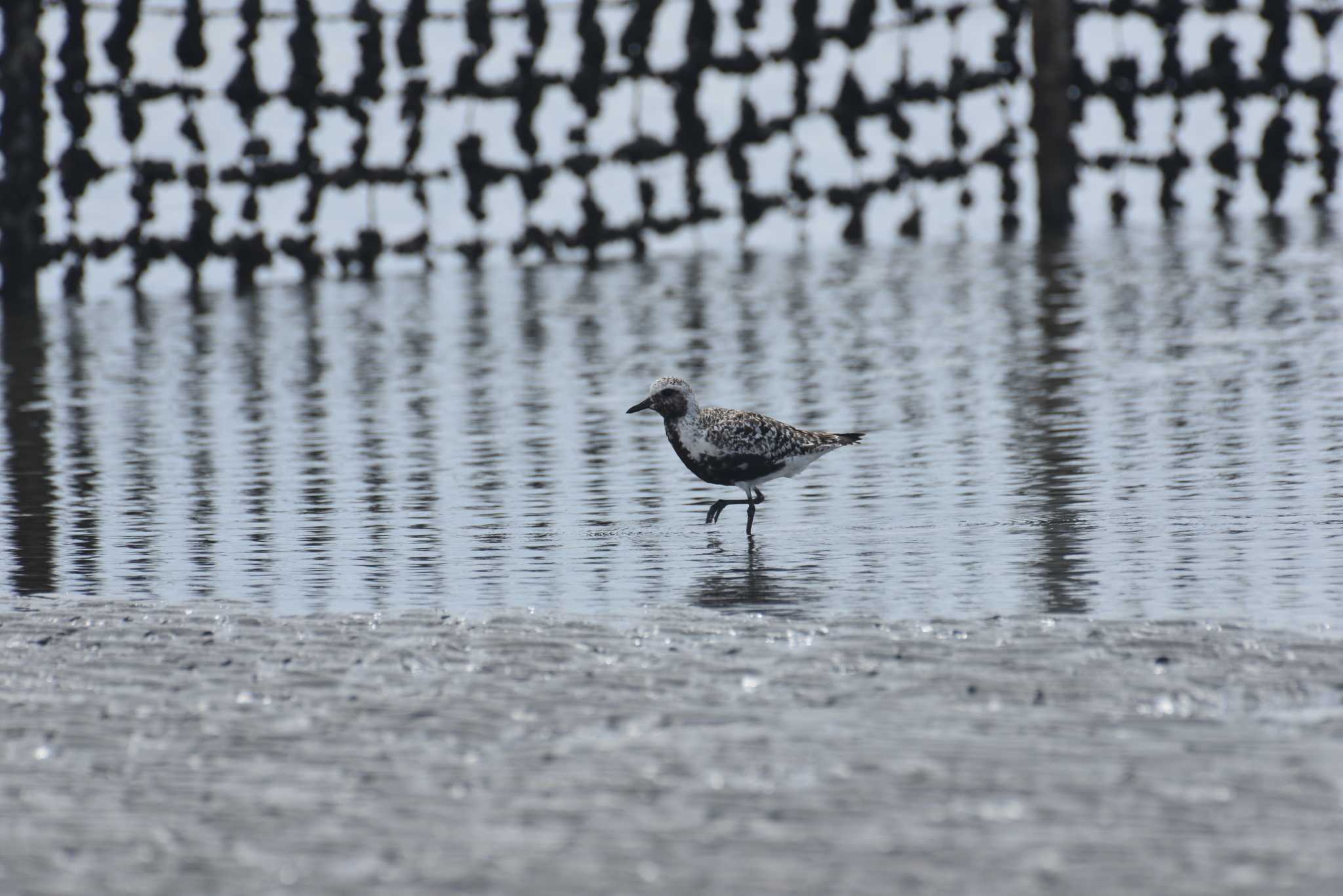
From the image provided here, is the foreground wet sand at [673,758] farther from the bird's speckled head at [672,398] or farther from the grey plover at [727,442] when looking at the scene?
the bird's speckled head at [672,398]

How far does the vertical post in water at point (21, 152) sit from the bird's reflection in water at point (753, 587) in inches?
575

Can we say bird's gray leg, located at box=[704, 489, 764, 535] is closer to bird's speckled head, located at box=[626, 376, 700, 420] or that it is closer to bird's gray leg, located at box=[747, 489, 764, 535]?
bird's gray leg, located at box=[747, 489, 764, 535]

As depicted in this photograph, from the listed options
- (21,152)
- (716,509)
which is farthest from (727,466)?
(21,152)

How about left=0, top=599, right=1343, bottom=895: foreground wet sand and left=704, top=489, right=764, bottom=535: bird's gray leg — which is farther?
left=704, top=489, right=764, bottom=535: bird's gray leg

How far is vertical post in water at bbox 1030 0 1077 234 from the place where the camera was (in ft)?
78.7

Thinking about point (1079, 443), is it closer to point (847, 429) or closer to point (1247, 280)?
point (847, 429)

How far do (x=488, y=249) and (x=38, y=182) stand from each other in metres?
5.01

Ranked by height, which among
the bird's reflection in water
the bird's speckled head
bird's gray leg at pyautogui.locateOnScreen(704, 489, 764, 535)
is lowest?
the bird's reflection in water

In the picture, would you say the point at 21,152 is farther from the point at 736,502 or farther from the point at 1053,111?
the point at 736,502

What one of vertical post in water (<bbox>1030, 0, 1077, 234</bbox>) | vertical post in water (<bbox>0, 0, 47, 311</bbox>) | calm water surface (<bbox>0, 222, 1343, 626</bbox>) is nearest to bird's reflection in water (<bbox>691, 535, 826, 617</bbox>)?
calm water surface (<bbox>0, 222, 1343, 626</bbox>)

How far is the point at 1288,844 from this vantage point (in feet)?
14.1

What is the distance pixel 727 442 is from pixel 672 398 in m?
0.34

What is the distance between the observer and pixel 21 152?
21656 millimetres

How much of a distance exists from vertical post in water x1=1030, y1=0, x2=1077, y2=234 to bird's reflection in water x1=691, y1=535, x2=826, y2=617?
16.8m
